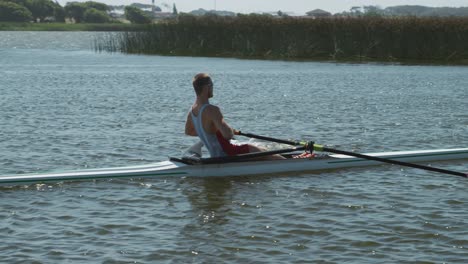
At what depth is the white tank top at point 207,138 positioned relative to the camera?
11.7 meters

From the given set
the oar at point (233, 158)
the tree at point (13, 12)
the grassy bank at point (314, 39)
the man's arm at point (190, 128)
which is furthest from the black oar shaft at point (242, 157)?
the tree at point (13, 12)

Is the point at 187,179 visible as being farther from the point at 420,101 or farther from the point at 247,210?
the point at 420,101

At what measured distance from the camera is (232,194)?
450 inches

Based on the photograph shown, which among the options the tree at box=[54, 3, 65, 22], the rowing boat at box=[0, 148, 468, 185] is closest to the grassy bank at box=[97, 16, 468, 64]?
the rowing boat at box=[0, 148, 468, 185]

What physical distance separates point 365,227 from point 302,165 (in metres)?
3.06

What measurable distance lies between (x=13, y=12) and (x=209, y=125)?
506 feet

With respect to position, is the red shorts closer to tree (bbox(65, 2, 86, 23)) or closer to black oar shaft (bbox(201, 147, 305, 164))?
black oar shaft (bbox(201, 147, 305, 164))

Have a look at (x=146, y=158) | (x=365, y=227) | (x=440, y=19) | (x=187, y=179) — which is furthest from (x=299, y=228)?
(x=440, y=19)

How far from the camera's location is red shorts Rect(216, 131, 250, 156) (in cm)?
1185

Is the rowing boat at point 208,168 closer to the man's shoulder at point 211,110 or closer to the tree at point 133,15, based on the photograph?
the man's shoulder at point 211,110

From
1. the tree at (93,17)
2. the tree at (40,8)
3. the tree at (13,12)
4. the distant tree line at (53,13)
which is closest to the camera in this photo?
the tree at (13,12)

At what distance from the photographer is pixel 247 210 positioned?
10.6m

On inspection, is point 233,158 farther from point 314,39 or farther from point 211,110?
point 314,39

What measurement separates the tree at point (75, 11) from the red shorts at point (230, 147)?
583ft
